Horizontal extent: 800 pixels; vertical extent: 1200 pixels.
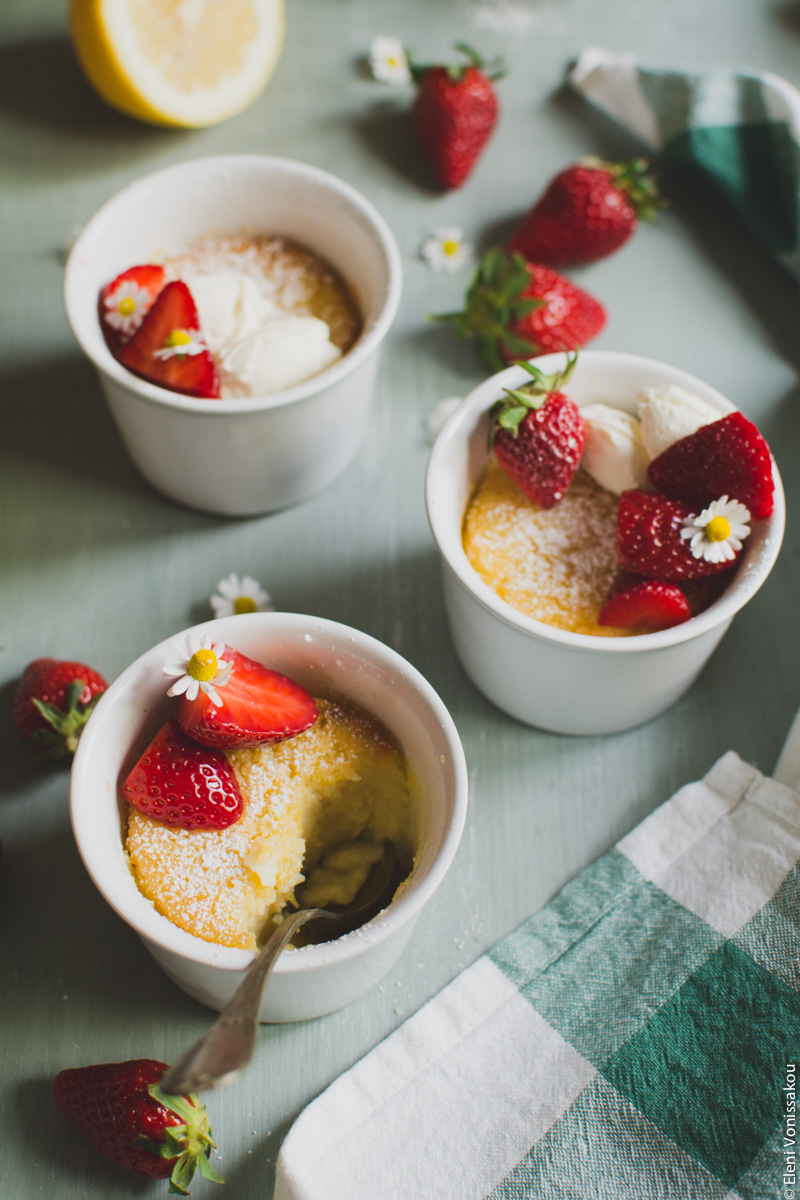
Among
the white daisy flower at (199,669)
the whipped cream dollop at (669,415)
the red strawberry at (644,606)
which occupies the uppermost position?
the whipped cream dollop at (669,415)

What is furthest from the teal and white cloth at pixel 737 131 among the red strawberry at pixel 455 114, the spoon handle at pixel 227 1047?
the spoon handle at pixel 227 1047

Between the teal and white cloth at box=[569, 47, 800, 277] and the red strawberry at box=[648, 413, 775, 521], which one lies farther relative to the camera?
the teal and white cloth at box=[569, 47, 800, 277]

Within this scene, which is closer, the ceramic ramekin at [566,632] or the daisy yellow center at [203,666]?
the daisy yellow center at [203,666]

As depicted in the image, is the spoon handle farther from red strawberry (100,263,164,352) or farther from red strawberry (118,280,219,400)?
red strawberry (100,263,164,352)

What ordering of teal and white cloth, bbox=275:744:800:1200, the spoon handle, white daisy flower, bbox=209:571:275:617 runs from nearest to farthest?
the spoon handle
teal and white cloth, bbox=275:744:800:1200
white daisy flower, bbox=209:571:275:617

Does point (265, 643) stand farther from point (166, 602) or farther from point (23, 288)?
point (23, 288)

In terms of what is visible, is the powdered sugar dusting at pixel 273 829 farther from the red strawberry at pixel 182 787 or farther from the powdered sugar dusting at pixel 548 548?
the powdered sugar dusting at pixel 548 548

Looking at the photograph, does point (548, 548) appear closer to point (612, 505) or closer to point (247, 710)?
point (612, 505)

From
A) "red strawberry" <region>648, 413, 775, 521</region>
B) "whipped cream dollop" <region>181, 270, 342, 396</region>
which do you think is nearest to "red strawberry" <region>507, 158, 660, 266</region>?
"whipped cream dollop" <region>181, 270, 342, 396</region>
